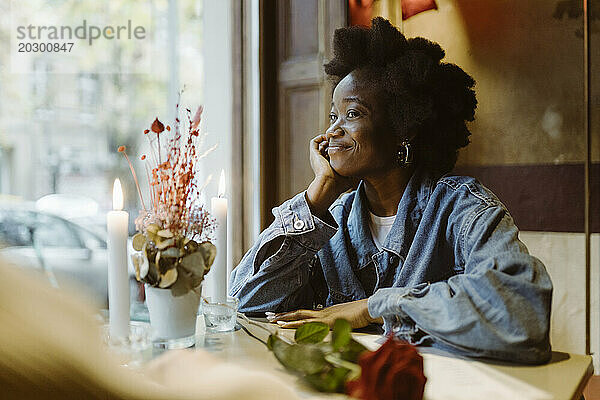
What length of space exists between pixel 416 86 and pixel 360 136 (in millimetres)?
212

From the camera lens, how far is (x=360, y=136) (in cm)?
155

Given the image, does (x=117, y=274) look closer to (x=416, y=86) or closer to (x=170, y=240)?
(x=170, y=240)

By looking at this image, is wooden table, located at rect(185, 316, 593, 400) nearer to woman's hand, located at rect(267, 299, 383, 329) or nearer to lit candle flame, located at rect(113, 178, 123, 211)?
woman's hand, located at rect(267, 299, 383, 329)

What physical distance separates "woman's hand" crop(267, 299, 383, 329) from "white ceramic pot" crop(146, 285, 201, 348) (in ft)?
1.01

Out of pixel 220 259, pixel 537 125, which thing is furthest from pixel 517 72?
pixel 220 259

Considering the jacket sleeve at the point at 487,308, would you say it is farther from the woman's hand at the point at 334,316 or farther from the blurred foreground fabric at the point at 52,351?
the blurred foreground fabric at the point at 52,351

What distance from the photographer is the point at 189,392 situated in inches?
13.0

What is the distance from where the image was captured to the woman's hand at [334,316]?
126cm

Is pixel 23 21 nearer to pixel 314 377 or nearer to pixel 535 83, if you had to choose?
pixel 535 83

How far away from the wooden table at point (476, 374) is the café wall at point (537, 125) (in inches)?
37.8

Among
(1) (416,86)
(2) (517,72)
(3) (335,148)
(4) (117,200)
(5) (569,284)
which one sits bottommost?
(5) (569,284)

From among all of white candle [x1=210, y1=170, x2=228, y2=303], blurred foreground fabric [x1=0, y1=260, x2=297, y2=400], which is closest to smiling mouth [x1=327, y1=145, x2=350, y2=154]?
white candle [x1=210, y1=170, x2=228, y2=303]

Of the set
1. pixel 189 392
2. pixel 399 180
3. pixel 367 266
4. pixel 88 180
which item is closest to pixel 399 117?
pixel 399 180

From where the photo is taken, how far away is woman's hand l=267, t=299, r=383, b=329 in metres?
1.26
